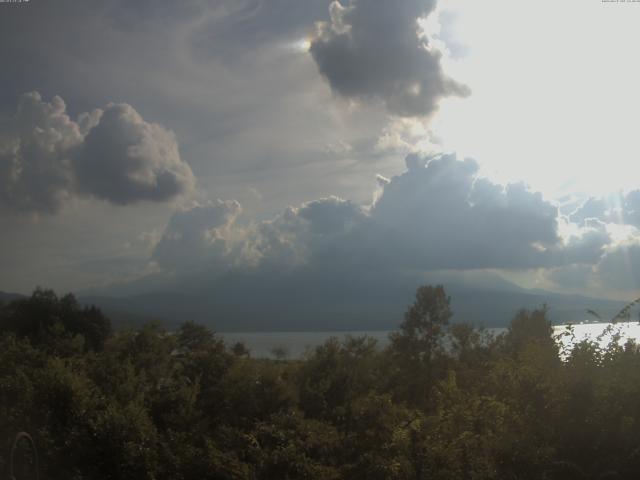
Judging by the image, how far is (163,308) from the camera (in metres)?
127

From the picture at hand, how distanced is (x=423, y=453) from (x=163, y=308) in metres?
125

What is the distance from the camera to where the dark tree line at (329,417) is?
7.54 meters

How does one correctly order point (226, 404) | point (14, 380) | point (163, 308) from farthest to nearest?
point (163, 308) < point (226, 404) < point (14, 380)

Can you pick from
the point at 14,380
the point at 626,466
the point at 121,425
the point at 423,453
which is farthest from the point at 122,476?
the point at 626,466

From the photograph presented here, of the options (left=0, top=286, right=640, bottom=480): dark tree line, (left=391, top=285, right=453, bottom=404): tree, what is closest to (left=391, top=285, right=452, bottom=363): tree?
(left=391, top=285, right=453, bottom=404): tree

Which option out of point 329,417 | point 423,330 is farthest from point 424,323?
point 329,417

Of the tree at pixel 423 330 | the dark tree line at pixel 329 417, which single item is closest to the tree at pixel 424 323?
the tree at pixel 423 330

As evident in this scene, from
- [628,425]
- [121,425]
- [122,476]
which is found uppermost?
[628,425]

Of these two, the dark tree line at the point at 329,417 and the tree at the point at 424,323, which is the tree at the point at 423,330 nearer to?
the tree at the point at 424,323

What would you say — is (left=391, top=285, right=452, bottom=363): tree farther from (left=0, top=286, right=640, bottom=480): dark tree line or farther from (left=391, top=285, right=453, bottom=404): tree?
(left=0, top=286, right=640, bottom=480): dark tree line

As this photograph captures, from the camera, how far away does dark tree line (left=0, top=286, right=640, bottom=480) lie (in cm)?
754

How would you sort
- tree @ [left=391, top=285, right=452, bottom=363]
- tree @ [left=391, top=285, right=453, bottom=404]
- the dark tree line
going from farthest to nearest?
tree @ [left=391, top=285, right=452, bottom=363] < tree @ [left=391, top=285, right=453, bottom=404] < the dark tree line

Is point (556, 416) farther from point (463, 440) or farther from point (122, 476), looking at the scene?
point (122, 476)

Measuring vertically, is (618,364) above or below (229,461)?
above
